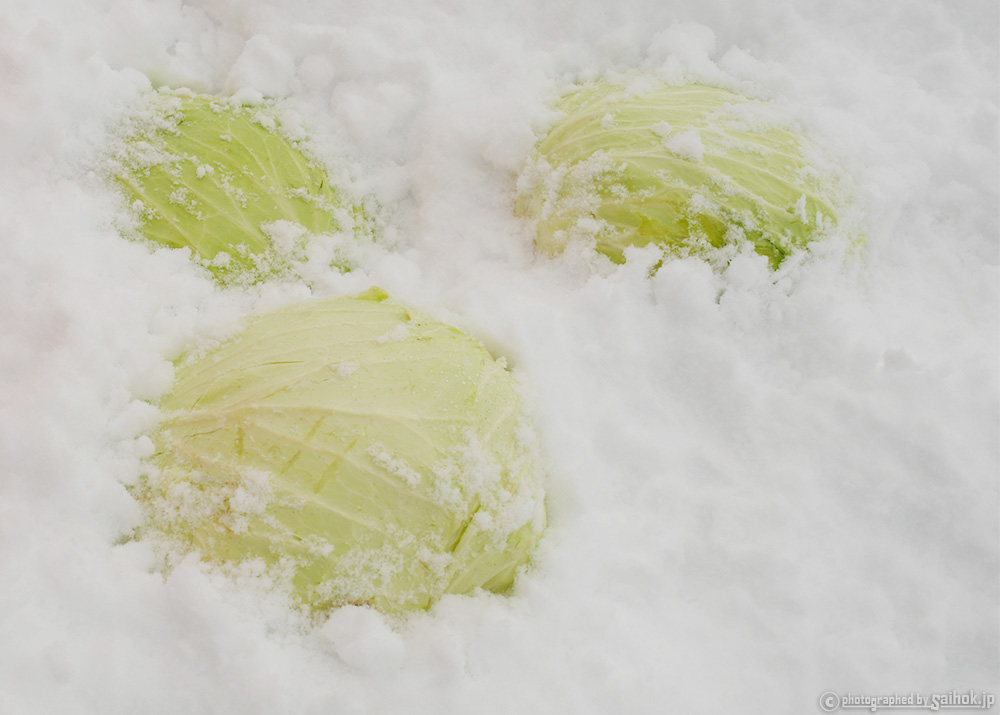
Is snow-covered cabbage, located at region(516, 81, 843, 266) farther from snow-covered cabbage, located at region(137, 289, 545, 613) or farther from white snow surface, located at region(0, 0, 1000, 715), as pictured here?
snow-covered cabbage, located at region(137, 289, 545, 613)

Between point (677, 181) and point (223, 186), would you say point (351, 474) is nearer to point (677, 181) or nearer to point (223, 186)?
point (223, 186)

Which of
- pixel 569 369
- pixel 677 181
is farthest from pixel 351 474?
pixel 677 181

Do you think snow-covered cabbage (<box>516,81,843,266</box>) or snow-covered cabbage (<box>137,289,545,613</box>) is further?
snow-covered cabbage (<box>516,81,843,266</box>)

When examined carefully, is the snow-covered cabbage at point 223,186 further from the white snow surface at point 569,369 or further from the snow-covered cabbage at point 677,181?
the snow-covered cabbage at point 677,181

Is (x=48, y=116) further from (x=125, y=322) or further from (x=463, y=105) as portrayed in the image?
(x=463, y=105)

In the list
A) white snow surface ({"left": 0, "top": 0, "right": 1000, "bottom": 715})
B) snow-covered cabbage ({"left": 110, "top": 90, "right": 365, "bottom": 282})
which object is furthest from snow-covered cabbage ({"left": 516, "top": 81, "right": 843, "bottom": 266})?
snow-covered cabbage ({"left": 110, "top": 90, "right": 365, "bottom": 282})

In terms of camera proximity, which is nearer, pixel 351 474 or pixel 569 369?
pixel 351 474
